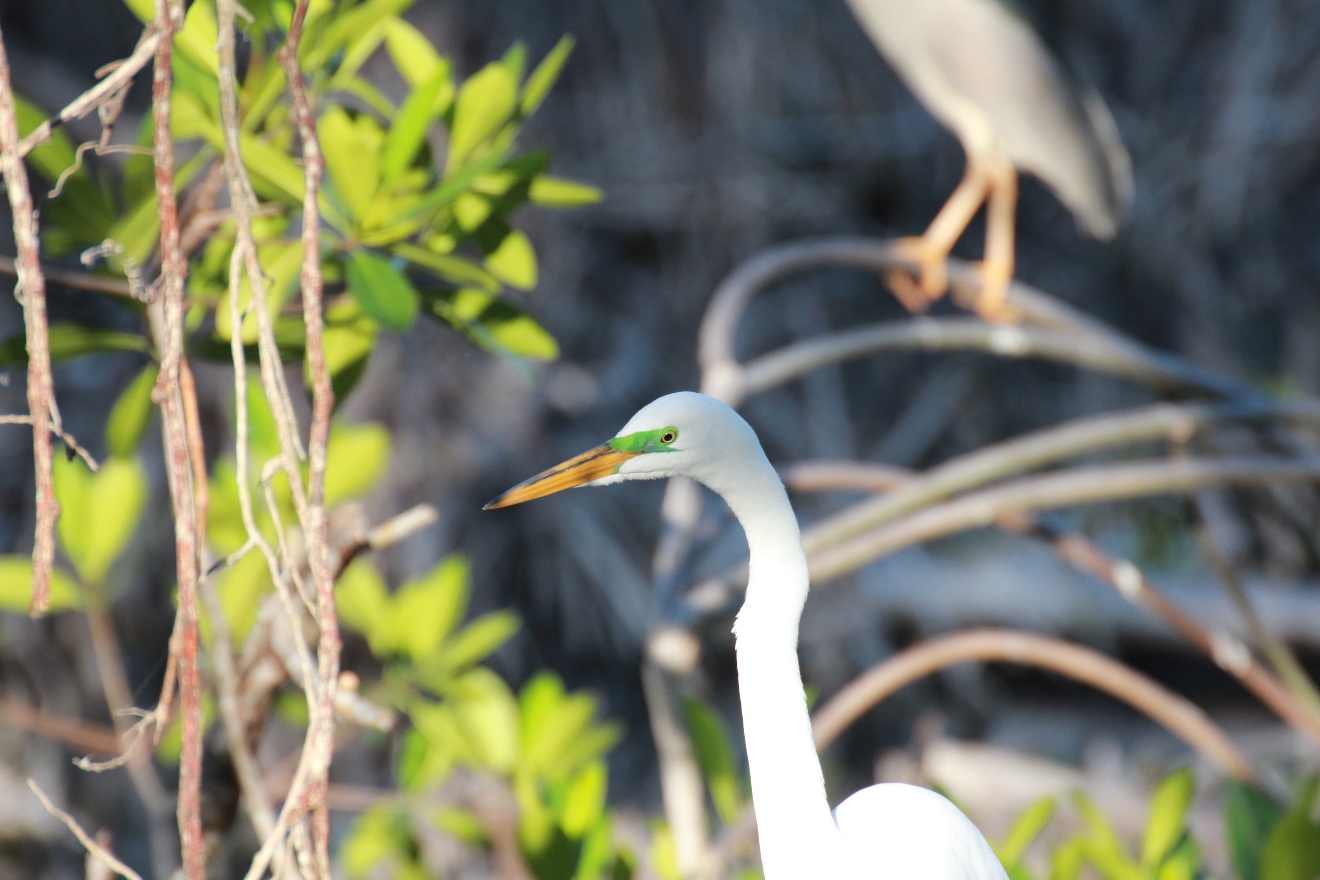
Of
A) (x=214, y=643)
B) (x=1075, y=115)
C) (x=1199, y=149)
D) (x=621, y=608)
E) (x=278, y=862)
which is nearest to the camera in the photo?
(x=278, y=862)

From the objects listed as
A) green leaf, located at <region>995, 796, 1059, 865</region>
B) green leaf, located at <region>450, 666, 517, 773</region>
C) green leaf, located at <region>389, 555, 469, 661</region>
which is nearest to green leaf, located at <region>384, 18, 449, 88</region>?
green leaf, located at <region>389, 555, 469, 661</region>

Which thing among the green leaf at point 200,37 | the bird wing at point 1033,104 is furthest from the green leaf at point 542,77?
the bird wing at point 1033,104

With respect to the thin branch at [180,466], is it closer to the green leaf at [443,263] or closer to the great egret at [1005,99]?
the green leaf at [443,263]

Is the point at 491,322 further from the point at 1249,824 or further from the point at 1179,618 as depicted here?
the point at 1179,618

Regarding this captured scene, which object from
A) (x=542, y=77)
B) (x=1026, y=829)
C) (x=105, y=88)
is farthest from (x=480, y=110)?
(x=1026, y=829)

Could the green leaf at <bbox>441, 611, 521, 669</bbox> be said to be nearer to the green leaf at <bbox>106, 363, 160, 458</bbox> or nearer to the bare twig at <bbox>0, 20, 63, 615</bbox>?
the green leaf at <bbox>106, 363, 160, 458</bbox>

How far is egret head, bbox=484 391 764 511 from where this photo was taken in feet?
2.16

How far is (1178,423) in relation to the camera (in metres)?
1.42

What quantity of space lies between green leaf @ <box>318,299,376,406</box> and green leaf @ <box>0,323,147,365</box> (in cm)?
12

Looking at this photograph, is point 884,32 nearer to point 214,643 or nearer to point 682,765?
point 682,765

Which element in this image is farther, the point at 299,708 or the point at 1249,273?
the point at 1249,273

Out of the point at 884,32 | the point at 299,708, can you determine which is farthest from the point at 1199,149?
the point at 299,708

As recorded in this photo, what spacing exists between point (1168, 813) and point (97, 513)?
97cm

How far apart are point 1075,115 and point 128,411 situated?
87.9 inches
